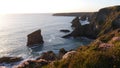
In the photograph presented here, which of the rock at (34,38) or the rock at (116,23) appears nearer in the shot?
the rock at (34,38)

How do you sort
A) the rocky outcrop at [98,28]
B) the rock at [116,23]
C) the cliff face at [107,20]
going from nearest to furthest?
the rock at [116,23]
the cliff face at [107,20]
the rocky outcrop at [98,28]

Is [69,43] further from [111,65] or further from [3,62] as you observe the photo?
[111,65]

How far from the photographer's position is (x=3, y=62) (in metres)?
48.8

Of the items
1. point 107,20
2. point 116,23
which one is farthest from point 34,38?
point 107,20

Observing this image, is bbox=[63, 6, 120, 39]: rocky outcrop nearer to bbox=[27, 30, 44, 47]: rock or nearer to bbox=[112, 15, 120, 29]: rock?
bbox=[112, 15, 120, 29]: rock

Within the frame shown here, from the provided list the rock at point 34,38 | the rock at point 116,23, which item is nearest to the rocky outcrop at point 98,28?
the rock at point 116,23

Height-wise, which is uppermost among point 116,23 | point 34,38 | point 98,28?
point 116,23

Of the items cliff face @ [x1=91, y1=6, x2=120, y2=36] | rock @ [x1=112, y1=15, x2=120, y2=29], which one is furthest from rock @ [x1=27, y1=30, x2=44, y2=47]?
rock @ [x1=112, y1=15, x2=120, y2=29]

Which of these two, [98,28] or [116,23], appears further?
[98,28]

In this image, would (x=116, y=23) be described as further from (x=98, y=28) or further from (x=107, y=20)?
(x=98, y=28)

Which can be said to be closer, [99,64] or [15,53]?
[99,64]

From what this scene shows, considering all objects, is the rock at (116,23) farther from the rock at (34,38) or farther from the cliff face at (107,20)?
the rock at (34,38)

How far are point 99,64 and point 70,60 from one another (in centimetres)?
310

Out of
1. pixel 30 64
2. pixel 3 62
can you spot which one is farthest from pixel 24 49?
pixel 30 64
